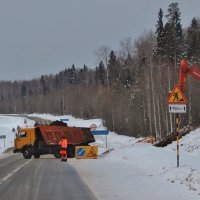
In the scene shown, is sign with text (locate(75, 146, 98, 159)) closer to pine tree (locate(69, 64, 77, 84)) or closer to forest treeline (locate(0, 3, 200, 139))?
forest treeline (locate(0, 3, 200, 139))

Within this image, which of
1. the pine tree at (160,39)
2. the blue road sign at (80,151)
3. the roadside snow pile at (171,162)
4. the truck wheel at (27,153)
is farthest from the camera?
the pine tree at (160,39)

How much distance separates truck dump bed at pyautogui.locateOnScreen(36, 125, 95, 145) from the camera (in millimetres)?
40156

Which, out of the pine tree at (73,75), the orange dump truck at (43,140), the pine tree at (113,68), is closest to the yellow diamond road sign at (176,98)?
the orange dump truck at (43,140)

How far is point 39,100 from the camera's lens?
644 ft

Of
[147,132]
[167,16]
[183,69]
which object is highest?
[167,16]

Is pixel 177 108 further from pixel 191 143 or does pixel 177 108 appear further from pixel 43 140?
pixel 43 140

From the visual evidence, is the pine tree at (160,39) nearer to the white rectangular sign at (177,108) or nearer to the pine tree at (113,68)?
the pine tree at (113,68)

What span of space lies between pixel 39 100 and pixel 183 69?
175 metres

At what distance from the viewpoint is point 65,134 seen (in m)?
41.2

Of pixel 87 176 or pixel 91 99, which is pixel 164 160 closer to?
pixel 87 176

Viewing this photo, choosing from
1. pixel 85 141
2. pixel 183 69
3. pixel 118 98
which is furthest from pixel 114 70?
pixel 183 69

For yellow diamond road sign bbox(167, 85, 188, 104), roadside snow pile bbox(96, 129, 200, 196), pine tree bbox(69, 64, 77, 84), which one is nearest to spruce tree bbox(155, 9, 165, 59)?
roadside snow pile bbox(96, 129, 200, 196)

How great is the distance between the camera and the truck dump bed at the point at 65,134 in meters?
40.2

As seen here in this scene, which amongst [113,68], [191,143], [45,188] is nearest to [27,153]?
[191,143]
